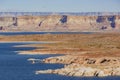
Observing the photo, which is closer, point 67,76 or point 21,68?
point 67,76

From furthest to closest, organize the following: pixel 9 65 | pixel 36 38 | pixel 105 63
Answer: pixel 36 38
pixel 9 65
pixel 105 63

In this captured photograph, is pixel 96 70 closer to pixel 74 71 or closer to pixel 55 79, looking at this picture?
pixel 74 71

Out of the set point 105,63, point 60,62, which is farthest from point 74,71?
point 60,62

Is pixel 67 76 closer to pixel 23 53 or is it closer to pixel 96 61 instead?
pixel 96 61

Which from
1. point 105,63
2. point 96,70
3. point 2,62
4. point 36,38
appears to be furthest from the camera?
point 36,38

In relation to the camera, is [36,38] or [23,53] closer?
[23,53]

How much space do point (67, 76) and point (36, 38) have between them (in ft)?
357

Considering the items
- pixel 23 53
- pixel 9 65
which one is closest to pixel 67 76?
pixel 9 65

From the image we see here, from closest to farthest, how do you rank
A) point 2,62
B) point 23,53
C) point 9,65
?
point 9,65
point 2,62
point 23,53

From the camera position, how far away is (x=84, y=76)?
67.0 m

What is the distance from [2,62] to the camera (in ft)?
297

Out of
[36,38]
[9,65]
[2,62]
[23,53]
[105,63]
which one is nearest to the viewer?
[105,63]

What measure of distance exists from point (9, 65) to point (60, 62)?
26.5 ft

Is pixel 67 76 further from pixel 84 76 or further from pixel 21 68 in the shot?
pixel 21 68
